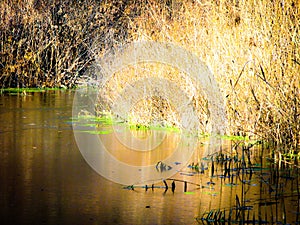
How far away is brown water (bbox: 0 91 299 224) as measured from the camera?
21.0 ft

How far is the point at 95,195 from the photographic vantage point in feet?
23.7

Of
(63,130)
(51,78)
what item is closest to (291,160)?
(63,130)

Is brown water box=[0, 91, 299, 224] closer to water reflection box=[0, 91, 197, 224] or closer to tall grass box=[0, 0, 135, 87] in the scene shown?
water reflection box=[0, 91, 197, 224]

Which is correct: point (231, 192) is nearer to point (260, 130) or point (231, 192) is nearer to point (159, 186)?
point (159, 186)

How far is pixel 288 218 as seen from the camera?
6336 millimetres

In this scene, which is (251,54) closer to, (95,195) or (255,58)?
(255,58)

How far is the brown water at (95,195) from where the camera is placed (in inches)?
252

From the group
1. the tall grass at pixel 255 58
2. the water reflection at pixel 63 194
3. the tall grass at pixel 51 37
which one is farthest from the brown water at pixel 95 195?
the tall grass at pixel 51 37

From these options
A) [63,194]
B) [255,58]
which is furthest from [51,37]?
[63,194]

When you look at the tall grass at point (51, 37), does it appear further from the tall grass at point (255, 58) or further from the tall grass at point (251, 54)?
the tall grass at point (255, 58)

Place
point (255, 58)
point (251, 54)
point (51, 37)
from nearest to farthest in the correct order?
point (251, 54) → point (255, 58) → point (51, 37)

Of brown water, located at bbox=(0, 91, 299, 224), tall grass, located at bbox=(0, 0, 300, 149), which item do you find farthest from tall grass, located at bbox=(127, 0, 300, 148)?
brown water, located at bbox=(0, 91, 299, 224)

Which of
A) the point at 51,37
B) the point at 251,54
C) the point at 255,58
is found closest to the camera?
the point at 251,54

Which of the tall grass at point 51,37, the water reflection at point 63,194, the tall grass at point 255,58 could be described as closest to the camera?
the water reflection at point 63,194
